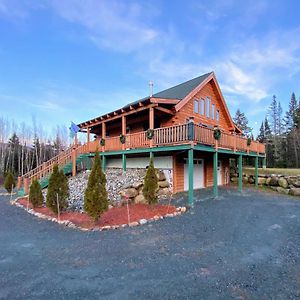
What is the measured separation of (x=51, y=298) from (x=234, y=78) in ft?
67.4

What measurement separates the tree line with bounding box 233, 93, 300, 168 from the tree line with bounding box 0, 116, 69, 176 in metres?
34.9

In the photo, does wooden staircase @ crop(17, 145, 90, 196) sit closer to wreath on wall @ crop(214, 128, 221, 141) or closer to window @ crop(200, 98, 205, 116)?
window @ crop(200, 98, 205, 116)

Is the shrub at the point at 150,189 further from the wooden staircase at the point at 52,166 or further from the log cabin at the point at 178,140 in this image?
the wooden staircase at the point at 52,166

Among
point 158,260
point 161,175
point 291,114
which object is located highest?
point 291,114

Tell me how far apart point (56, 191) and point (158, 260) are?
5.82 m

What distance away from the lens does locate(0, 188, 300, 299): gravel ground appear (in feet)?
11.5

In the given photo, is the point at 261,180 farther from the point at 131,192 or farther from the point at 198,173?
the point at 131,192

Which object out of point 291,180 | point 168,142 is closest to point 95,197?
point 168,142

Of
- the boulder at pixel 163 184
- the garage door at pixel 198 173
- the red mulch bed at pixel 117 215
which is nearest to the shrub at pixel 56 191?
the red mulch bed at pixel 117 215

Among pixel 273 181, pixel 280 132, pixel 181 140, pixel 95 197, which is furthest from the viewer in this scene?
pixel 280 132

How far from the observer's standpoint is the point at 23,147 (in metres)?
34.6

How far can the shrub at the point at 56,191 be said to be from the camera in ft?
29.4

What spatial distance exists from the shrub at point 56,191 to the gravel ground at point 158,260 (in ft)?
3.30

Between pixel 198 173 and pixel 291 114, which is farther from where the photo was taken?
pixel 291 114
